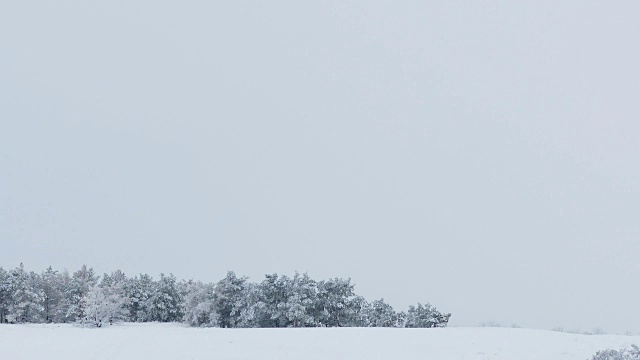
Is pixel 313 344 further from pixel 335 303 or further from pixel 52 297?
pixel 52 297

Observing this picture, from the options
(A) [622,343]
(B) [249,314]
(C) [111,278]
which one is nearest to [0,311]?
(C) [111,278]

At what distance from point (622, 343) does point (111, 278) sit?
3261 cm

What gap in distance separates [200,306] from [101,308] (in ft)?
17.8

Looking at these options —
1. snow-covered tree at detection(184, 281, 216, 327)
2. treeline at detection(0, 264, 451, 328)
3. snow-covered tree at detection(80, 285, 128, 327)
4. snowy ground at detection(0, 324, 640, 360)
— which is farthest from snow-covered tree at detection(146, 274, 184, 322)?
snowy ground at detection(0, 324, 640, 360)

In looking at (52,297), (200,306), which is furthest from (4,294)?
(200,306)

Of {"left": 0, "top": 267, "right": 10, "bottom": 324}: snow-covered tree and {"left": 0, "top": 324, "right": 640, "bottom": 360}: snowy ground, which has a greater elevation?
{"left": 0, "top": 267, "right": 10, "bottom": 324}: snow-covered tree

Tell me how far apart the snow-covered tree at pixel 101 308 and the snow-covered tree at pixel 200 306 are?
3.67 metres

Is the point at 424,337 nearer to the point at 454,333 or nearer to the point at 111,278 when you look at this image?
the point at 454,333

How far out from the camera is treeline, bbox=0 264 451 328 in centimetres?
3684

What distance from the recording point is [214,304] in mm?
37562

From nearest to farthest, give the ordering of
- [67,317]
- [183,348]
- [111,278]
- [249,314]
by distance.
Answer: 1. [183,348]
2. [249,314]
3. [67,317]
4. [111,278]

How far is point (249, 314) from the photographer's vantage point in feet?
121

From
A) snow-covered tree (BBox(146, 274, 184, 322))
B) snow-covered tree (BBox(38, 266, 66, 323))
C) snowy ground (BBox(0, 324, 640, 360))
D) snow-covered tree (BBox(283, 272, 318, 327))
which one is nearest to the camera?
snowy ground (BBox(0, 324, 640, 360))

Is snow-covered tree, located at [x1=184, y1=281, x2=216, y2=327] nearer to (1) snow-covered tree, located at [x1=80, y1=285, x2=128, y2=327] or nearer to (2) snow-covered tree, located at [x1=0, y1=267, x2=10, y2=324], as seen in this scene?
(1) snow-covered tree, located at [x1=80, y1=285, x2=128, y2=327]
